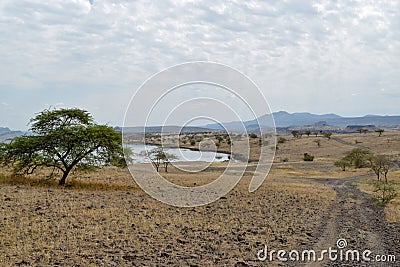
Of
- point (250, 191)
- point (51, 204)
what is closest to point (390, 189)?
point (250, 191)

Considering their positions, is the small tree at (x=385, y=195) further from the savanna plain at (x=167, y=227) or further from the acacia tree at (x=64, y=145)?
the acacia tree at (x=64, y=145)

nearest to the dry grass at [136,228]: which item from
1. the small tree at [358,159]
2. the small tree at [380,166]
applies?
the small tree at [380,166]

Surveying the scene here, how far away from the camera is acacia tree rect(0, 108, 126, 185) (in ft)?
77.6

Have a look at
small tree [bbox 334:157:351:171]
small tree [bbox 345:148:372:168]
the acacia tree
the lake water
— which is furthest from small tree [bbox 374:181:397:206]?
small tree [bbox 345:148:372:168]

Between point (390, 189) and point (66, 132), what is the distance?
65.5 ft

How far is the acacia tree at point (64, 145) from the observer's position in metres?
23.6

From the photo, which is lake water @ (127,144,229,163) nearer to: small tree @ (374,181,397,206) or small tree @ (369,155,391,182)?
small tree @ (369,155,391,182)

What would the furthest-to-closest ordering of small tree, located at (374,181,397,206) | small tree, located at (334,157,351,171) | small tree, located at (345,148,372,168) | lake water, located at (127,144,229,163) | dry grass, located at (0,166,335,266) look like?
1. small tree, located at (345,148,372,168)
2. small tree, located at (334,157,351,171)
3. lake water, located at (127,144,229,163)
4. small tree, located at (374,181,397,206)
5. dry grass, located at (0,166,335,266)

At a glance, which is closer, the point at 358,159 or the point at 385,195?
the point at 385,195

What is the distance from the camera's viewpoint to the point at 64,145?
24.0 m

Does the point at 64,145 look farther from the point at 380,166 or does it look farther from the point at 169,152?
the point at 169,152

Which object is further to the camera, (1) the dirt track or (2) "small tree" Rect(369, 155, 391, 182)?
(2) "small tree" Rect(369, 155, 391, 182)

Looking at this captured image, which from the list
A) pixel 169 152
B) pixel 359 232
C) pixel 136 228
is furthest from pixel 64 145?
pixel 169 152

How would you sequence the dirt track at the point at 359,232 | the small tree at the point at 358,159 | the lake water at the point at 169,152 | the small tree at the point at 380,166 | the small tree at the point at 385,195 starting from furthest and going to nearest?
the small tree at the point at 358,159
the lake water at the point at 169,152
the small tree at the point at 380,166
the small tree at the point at 385,195
the dirt track at the point at 359,232
